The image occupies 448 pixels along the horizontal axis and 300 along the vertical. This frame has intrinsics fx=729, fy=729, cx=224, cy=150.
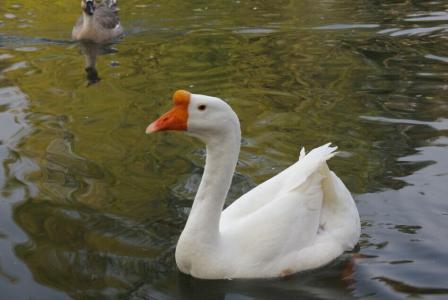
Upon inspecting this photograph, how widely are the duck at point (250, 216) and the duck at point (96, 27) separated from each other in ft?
32.9

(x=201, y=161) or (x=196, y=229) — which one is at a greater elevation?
(x=196, y=229)

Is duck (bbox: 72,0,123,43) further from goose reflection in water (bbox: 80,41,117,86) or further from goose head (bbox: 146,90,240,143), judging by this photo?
goose head (bbox: 146,90,240,143)

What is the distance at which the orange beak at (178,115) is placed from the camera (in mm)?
5145

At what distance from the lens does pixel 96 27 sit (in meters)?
15.4

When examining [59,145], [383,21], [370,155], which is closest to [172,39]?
[383,21]

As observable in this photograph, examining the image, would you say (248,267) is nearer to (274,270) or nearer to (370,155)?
(274,270)

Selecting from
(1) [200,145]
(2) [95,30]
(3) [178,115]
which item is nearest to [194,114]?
(3) [178,115]

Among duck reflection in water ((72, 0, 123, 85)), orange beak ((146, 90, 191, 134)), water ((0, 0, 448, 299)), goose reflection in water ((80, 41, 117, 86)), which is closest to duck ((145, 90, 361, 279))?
orange beak ((146, 90, 191, 134))

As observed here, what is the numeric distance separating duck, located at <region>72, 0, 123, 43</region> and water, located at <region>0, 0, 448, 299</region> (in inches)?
13.9

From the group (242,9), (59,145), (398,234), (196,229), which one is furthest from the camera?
(242,9)

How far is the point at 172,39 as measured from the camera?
14734 mm

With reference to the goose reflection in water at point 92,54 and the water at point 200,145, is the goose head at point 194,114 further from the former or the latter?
the goose reflection in water at point 92,54

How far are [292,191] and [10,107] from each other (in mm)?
5812

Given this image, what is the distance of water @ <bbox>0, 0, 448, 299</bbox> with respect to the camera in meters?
5.75
